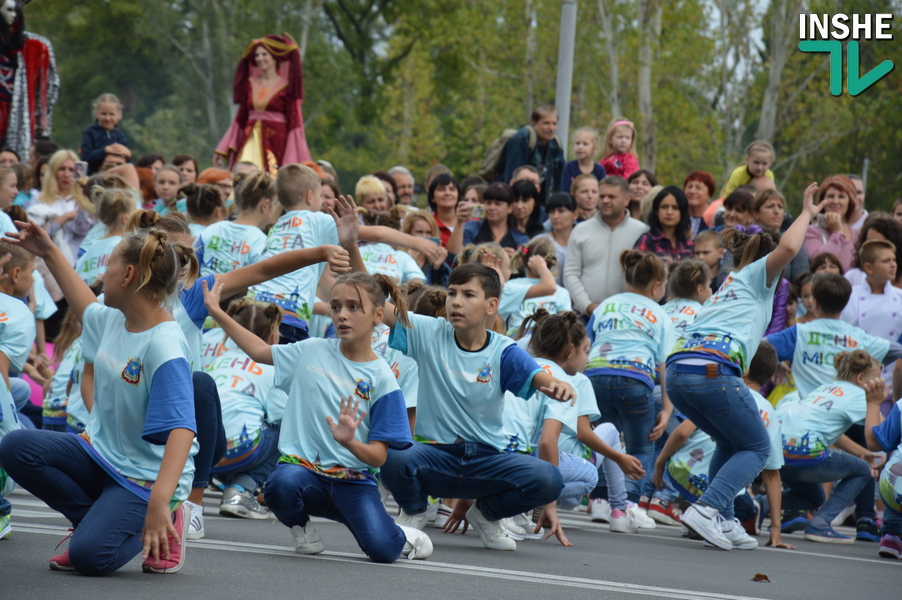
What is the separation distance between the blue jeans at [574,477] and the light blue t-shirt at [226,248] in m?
2.63

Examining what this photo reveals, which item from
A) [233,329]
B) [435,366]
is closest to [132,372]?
[233,329]

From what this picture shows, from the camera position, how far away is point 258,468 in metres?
7.25

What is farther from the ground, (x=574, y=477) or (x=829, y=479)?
(x=574, y=477)

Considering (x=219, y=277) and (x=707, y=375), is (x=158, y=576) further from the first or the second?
(x=707, y=375)

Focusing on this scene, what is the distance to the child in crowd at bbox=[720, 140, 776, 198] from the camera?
11.9 meters

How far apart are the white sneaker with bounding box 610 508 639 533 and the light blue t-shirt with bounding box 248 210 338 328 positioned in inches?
100

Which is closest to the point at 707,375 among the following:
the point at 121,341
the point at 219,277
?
the point at 219,277

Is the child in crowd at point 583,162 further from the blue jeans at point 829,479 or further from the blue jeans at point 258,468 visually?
the blue jeans at point 258,468

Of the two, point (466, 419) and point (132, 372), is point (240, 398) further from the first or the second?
point (132, 372)

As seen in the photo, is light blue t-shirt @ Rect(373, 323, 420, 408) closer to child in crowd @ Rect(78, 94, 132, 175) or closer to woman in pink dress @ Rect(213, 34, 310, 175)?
child in crowd @ Rect(78, 94, 132, 175)

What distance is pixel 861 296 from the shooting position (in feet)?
32.3

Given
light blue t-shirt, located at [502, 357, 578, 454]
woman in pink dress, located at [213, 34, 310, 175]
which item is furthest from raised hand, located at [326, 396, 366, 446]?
woman in pink dress, located at [213, 34, 310, 175]

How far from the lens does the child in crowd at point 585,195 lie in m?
11.7

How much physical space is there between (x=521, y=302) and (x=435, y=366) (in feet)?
10.2
